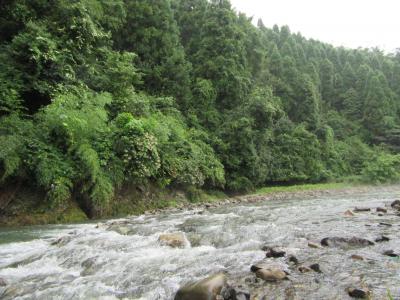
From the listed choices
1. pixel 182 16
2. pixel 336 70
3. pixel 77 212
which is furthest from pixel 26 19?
pixel 336 70

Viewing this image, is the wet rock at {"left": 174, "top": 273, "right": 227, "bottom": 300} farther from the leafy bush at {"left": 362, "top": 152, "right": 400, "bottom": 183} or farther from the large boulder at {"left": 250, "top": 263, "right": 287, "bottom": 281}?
the leafy bush at {"left": 362, "top": 152, "right": 400, "bottom": 183}

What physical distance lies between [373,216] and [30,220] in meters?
11.1

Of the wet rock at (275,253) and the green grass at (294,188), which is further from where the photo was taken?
the green grass at (294,188)

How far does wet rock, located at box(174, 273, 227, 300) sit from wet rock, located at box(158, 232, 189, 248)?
8.90 ft

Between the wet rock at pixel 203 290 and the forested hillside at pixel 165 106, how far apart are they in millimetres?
8415

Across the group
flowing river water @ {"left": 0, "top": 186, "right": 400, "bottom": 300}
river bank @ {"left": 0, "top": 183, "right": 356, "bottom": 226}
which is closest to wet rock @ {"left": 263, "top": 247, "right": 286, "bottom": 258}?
flowing river water @ {"left": 0, "top": 186, "right": 400, "bottom": 300}

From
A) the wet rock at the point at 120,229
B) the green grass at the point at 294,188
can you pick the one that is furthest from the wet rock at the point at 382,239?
the green grass at the point at 294,188

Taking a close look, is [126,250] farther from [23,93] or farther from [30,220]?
[23,93]

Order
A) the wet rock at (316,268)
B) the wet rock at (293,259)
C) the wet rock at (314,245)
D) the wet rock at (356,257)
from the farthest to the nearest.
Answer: the wet rock at (314,245) < the wet rock at (356,257) < the wet rock at (293,259) < the wet rock at (316,268)

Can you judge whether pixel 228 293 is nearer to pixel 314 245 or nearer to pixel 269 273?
pixel 269 273

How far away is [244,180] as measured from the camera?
24.2 m

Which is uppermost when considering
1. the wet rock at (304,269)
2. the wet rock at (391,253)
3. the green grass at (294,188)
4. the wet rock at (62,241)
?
the wet rock at (62,241)

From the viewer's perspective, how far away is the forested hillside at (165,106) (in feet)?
41.9

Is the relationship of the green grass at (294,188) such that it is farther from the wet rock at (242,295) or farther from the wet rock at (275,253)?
the wet rock at (242,295)
